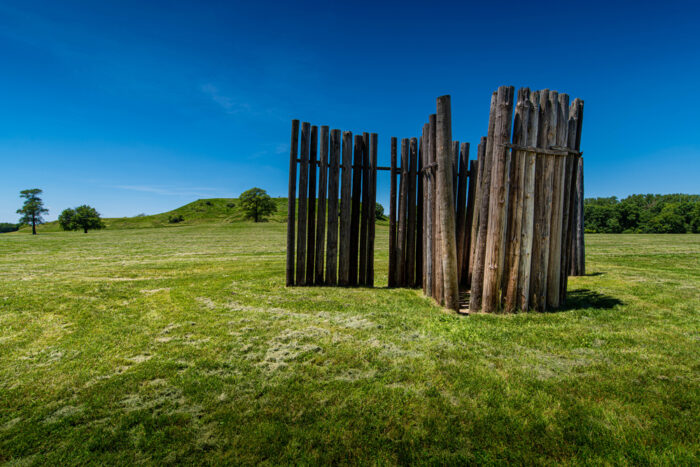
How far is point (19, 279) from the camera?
26.5 feet

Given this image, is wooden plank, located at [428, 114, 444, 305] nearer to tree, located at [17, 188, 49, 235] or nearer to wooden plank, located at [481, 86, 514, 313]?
wooden plank, located at [481, 86, 514, 313]

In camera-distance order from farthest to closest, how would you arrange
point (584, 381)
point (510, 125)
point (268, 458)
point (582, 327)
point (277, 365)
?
point (510, 125)
point (582, 327)
point (277, 365)
point (584, 381)
point (268, 458)

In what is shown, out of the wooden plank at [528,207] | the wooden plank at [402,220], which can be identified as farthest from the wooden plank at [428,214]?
the wooden plank at [528,207]

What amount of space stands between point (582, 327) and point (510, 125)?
3.24 metres

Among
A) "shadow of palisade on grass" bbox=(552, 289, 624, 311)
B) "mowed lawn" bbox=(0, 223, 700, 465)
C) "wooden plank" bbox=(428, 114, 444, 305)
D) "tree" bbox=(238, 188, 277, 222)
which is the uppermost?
"tree" bbox=(238, 188, 277, 222)

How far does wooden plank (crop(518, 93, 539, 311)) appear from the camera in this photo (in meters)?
5.14

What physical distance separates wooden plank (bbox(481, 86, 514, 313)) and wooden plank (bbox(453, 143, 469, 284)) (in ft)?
7.34

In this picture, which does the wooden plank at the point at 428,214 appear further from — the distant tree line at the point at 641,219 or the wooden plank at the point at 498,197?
the distant tree line at the point at 641,219

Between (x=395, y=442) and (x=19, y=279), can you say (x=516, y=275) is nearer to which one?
(x=395, y=442)

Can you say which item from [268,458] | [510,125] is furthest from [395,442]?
[510,125]

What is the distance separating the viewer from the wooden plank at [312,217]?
742 cm

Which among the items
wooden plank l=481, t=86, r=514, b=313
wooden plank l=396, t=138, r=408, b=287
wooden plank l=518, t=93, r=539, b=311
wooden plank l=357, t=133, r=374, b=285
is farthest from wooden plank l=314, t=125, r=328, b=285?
wooden plank l=518, t=93, r=539, b=311

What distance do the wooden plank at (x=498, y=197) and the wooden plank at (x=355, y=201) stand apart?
3.22 metres

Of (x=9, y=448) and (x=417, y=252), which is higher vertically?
(x=417, y=252)
